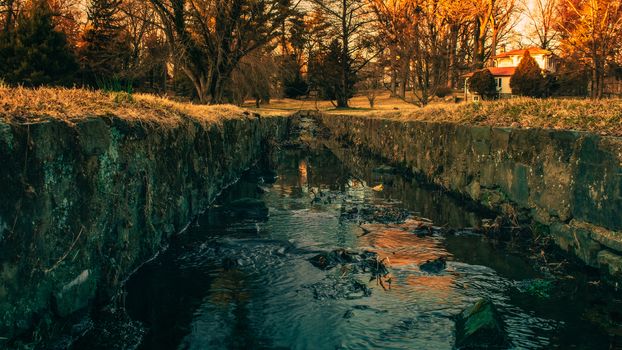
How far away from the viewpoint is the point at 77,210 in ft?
14.0

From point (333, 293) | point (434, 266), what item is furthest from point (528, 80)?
point (333, 293)

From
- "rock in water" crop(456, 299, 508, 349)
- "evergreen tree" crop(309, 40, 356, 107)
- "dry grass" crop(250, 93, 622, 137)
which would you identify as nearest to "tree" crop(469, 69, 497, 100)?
"evergreen tree" crop(309, 40, 356, 107)

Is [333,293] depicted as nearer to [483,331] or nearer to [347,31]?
[483,331]

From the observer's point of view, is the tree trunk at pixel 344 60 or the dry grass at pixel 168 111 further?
the tree trunk at pixel 344 60

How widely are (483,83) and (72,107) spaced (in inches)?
1426

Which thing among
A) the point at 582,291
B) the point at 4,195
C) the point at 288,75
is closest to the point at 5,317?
the point at 4,195

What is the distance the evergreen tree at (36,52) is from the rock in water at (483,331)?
23.0 metres

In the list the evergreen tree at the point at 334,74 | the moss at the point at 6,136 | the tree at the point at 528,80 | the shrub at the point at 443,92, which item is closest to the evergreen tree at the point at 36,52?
the moss at the point at 6,136

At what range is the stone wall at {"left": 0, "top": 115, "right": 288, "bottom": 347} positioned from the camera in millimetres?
3385

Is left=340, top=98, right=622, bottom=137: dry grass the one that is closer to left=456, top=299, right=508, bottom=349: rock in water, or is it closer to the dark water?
the dark water

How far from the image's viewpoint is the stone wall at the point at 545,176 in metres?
5.86

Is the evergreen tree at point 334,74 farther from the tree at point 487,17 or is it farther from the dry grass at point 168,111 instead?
the dry grass at point 168,111

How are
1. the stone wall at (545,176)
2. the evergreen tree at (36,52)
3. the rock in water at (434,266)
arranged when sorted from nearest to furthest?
the stone wall at (545,176), the rock in water at (434,266), the evergreen tree at (36,52)

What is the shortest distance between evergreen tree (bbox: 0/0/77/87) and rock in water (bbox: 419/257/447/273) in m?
21.5
